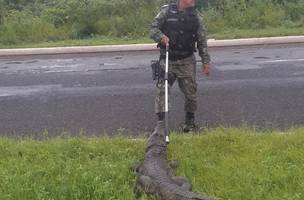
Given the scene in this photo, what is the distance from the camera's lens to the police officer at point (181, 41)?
7.86m

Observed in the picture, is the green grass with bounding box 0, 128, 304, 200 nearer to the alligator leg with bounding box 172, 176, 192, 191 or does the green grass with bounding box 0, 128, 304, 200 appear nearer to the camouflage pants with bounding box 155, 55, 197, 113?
the alligator leg with bounding box 172, 176, 192, 191

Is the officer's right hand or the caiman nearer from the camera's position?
the caiman

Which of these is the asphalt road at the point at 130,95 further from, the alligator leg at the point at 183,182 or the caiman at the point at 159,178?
the alligator leg at the point at 183,182

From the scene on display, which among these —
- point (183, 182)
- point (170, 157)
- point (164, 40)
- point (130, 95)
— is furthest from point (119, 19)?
point (183, 182)

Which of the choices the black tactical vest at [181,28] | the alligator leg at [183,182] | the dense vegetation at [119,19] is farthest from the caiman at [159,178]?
the dense vegetation at [119,19]

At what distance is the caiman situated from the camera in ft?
17.7

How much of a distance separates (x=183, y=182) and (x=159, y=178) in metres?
0.27

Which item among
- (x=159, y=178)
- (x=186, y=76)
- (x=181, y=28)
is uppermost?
(x=181, y=28)

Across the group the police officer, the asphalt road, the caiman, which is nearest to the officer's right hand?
the police officer

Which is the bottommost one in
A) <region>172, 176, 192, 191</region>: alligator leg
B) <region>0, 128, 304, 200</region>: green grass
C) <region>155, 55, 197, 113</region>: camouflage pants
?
<region>0, 128, 304, 200</region>: green grass

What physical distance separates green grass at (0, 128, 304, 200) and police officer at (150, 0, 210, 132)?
88 cm

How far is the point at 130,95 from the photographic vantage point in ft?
33.8

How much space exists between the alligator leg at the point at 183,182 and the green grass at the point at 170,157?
0.37ft

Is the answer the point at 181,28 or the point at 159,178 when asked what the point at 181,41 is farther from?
the point at 159,178
